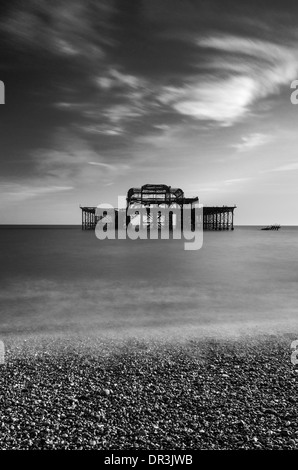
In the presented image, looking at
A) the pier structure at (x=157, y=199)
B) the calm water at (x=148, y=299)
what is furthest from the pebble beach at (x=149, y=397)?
the pier structure at (x=157, y=199)

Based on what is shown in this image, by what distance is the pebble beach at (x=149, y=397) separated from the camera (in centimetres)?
367

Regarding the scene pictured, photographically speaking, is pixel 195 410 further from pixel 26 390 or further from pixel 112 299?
pixel 112 299

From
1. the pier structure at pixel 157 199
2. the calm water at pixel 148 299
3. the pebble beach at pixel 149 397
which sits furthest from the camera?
the pier structure at pixel 157 199

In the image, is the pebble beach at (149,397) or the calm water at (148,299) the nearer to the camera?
the pebble beach at (149,397)

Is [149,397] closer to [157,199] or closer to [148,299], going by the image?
[148,299]

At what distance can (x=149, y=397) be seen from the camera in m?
4.56

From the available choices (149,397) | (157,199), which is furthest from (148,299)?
(157,199)

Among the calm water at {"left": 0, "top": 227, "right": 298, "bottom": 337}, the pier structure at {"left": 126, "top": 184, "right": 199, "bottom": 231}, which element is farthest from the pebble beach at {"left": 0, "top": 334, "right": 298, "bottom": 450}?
the pier structure at {"left": 126, "top": 184, "right": 199, "bottom": 231}

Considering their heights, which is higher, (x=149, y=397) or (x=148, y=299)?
(x=149, y=397)

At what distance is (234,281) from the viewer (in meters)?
17.2

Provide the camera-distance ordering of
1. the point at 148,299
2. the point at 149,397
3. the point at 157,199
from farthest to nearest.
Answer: the point at 157,199 → the point at 148,299 → the point at 149,397

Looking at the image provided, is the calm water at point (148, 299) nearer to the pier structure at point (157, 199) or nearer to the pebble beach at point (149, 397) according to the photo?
the pebble beach at point (149, 397)

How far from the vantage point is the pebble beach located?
12.1 feet
